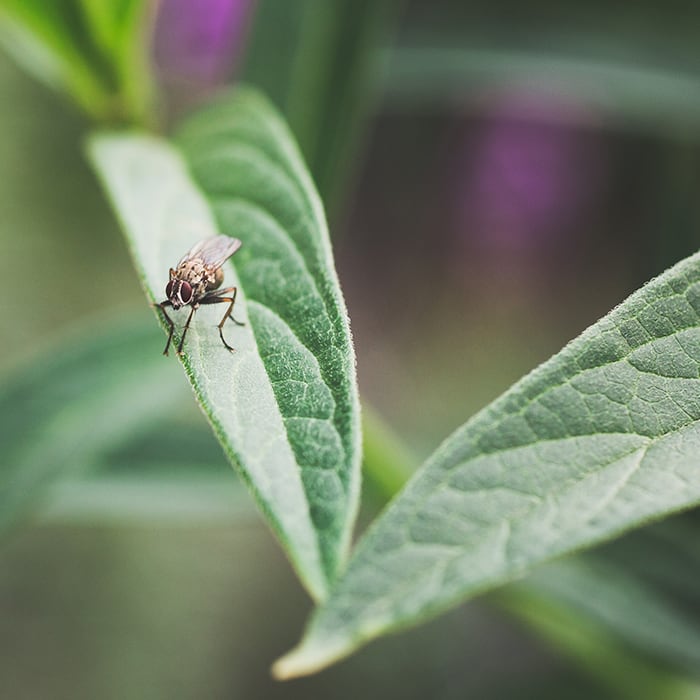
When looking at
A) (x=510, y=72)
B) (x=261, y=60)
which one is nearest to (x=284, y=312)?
(x=261, y=60)

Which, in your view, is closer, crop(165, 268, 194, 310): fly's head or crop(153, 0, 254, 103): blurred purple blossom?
crop(165, 268, 194, 310): fly's head

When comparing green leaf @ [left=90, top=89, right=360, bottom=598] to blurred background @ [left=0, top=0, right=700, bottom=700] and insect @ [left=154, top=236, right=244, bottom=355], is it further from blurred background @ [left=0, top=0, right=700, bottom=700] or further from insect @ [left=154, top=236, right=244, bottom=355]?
blurred background @ [left=0, top=0, right=700, bottom=700]

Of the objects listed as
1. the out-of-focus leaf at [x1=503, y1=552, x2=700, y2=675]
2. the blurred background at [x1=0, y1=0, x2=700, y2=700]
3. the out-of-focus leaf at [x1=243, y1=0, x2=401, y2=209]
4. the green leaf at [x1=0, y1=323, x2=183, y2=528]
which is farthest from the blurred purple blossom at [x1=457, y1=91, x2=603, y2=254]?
the green leaf at [x1=0, y1=323, x2=183, y2=528]

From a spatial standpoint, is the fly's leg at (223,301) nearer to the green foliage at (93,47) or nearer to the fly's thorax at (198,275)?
the fly's thorax at (198,275)

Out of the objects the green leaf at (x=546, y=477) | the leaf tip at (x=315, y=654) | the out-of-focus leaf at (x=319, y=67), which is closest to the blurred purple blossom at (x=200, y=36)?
the out-of-focus leaf at (x=319, y=67)

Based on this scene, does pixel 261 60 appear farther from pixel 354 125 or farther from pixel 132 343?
pixel 132 343

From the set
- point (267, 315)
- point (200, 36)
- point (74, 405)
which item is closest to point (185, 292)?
point (267, 315)
